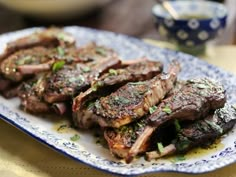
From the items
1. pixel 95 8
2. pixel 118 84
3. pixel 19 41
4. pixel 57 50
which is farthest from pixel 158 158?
pixel 95 8

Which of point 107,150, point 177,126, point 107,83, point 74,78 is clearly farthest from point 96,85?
point 177,126

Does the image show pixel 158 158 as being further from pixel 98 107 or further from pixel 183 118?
pixel 98 107

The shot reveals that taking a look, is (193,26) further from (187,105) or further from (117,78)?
(187,105)

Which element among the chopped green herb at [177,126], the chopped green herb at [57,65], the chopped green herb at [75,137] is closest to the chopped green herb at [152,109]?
the chopped green herb at [177,126]

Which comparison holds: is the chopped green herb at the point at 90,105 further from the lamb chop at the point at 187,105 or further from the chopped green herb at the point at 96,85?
Result: the lamb chop at the point at 187,105

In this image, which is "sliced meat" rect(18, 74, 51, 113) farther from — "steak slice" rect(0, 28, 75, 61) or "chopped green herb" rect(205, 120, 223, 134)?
"chopped green herb" rect(205, 120, 223, 134)

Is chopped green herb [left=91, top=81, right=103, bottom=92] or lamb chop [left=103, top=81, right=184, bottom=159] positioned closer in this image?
lamb chop [left=103, top=81, right=184, bottom=159]

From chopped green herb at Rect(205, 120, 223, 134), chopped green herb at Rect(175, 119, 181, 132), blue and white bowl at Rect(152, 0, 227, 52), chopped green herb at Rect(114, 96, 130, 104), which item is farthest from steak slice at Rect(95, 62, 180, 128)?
blue and white bowl at Rect(152, 0, 227, 52)

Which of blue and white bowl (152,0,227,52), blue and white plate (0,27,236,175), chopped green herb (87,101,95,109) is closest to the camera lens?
blue and white plate (0,27,236,175)
